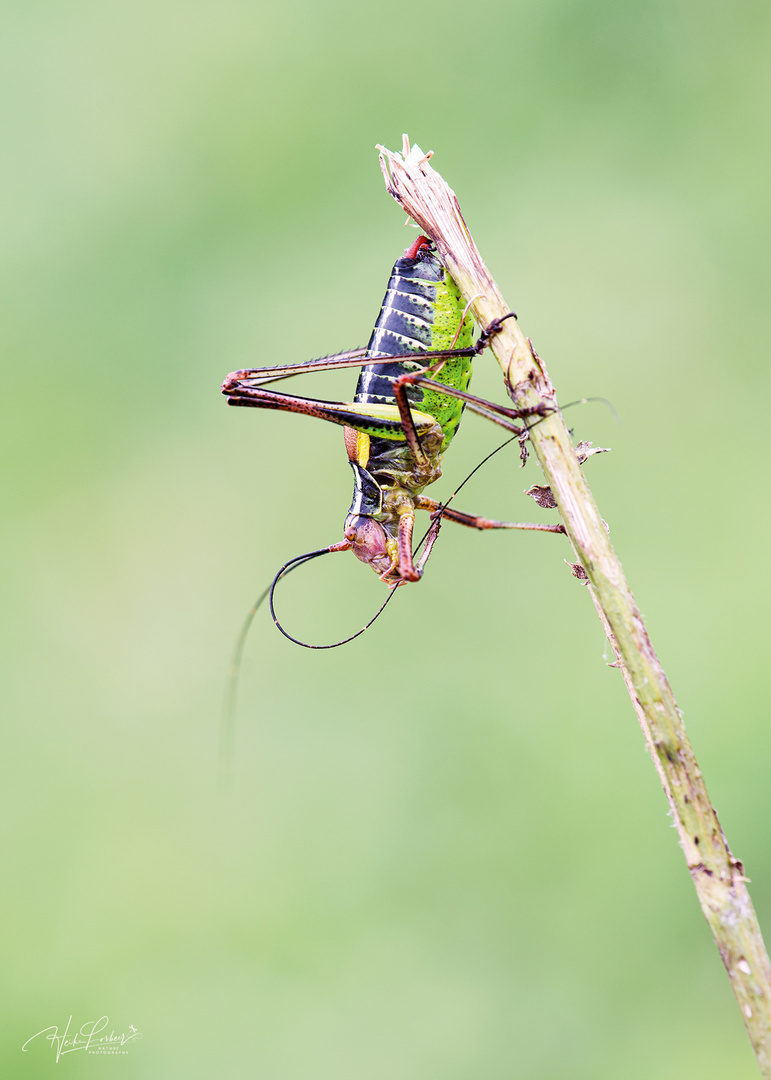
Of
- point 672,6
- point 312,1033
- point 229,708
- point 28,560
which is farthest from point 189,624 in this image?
point 672,6

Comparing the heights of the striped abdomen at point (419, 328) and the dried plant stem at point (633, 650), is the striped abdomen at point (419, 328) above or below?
above

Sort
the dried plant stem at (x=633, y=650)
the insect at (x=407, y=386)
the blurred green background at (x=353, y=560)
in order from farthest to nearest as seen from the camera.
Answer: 1. the blurred green background at (x=353, y=560)
2. the insect at (x=407, y=386)
3. the dried plant stem at (x=633, y=650)

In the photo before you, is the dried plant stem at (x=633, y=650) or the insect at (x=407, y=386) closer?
the dried plant stem at (x=633, y=650)

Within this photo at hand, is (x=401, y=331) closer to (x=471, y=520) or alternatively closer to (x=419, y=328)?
(x=419, y=328)

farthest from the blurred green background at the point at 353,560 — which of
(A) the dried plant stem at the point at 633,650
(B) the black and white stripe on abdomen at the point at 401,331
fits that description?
(A) the dried plant stem at the point at 633,650

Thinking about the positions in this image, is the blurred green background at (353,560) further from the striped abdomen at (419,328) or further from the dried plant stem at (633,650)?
the dried plant stem at (633,650)

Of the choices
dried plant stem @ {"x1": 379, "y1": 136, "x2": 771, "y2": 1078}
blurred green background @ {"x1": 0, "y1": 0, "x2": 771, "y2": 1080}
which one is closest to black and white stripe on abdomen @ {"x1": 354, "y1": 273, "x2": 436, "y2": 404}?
dried plant stem @ {"x1": 379, "y1": 136, "x2": 771, "y2": 1078}

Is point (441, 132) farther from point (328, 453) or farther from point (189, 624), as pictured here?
point (189, 624)
